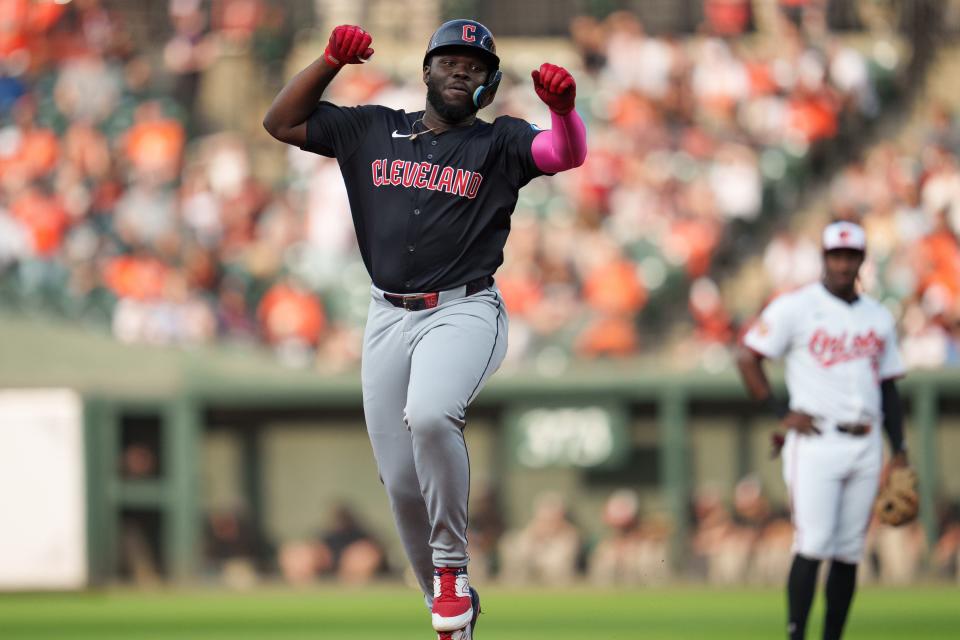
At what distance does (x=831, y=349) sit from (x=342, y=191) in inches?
299

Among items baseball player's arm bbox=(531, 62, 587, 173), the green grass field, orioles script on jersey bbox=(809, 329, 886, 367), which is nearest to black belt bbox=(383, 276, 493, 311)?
baseball player's arm bbox=(531, 62, 587, 173)

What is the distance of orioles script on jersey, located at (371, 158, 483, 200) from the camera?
5434 millimetres

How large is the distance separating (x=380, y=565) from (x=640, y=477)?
2.27 meters

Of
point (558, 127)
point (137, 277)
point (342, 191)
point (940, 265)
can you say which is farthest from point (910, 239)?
point (558, 127)

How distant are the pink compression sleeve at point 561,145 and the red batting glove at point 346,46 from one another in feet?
2.07

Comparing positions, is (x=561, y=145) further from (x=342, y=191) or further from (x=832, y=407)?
(x=342, y=191)

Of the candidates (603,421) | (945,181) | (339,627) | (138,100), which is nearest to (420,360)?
(339,627)

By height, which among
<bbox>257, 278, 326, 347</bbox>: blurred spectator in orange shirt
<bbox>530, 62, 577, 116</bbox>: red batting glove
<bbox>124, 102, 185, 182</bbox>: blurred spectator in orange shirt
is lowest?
<bbox>257, 278, 326, 347</bbox>: blurred spectator in orange shirt

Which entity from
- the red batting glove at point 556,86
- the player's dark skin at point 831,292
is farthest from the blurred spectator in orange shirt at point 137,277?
the red batting glove at point 556,86

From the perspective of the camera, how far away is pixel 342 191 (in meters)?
14.2

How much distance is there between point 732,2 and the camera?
16.1 m

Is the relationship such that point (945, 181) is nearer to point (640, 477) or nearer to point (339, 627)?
point (640, 477)

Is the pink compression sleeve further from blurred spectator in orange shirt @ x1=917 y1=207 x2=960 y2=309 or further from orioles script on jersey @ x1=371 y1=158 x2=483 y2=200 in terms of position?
blurred spectator in orange shirt @ x1=917 y1=207 x2=960 y2=309

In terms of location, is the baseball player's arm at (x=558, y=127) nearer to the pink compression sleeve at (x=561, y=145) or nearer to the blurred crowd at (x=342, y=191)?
the pink compression sleeve at (x=561, y=145)
